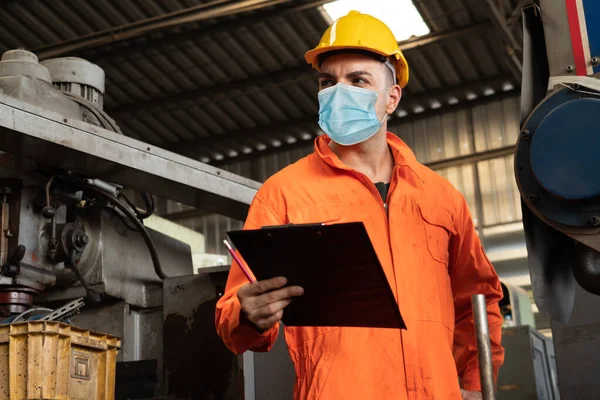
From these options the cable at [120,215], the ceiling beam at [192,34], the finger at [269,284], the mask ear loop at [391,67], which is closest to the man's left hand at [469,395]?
the finger at [269,284]

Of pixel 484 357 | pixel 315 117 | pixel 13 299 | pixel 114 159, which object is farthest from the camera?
pixel 315 117

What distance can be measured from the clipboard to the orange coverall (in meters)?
0.16

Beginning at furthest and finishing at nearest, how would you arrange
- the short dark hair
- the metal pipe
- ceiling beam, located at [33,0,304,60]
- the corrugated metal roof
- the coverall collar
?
the corrugated metal roof < ceiling beam, located at [33,0,304,60] < the short dark hair < the coverall collar < the metal pipe

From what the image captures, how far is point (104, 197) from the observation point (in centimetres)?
381

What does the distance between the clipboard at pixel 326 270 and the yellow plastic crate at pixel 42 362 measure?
121 centimetres

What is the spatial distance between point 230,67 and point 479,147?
282 cm

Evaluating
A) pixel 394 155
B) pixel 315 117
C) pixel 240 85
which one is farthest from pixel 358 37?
pixel 315 117

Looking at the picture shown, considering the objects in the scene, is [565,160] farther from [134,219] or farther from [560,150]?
[134,219]

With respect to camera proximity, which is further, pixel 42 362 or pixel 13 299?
pixel 13 299

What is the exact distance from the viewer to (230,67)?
7625 millimetres

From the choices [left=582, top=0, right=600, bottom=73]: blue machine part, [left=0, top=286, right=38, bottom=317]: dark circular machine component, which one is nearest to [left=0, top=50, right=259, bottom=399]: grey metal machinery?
[left=0, top=286, right=38, bottom=317]: dark circular machine component

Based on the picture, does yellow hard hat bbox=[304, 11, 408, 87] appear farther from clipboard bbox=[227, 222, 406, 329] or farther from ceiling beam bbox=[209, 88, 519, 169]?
ceiling beam bbox=[209, 88, 519, 169]

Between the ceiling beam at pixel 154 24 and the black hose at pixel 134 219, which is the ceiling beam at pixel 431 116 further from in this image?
the black hose at pixel 134 219

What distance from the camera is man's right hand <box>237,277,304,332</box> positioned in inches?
66.6
